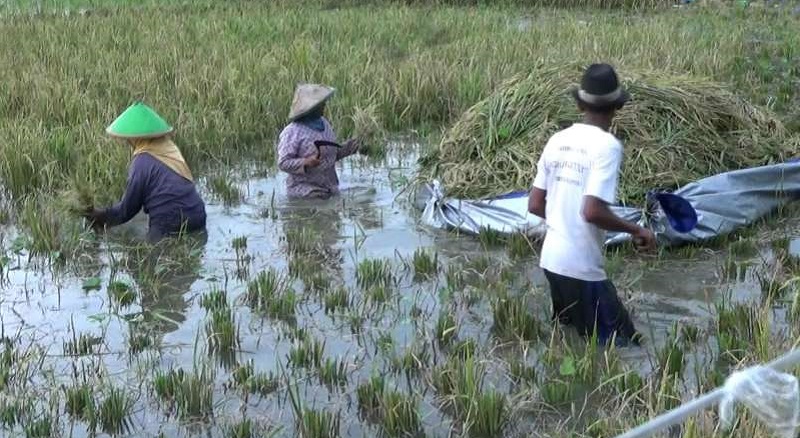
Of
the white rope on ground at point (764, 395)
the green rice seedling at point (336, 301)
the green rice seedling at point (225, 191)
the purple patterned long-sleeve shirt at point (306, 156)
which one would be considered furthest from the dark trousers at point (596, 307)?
the green rice seedling at point (225, 191)

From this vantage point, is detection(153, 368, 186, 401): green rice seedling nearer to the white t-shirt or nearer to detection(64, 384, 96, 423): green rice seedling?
detection(64, 384, 96, 423): green rice seedling

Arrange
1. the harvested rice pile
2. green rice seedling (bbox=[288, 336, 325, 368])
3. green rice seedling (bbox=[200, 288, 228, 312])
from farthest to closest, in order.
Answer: the harvested rice pile → green rice seedling (bbox=[200, 288, 228, 312]) → green rice seedling (bbox=[288, 336, 325, 368])

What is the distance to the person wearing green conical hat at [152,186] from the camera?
17.4 ft

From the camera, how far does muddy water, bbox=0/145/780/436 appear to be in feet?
11.6

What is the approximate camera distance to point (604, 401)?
340cm

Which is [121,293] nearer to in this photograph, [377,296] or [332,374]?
[377,296]

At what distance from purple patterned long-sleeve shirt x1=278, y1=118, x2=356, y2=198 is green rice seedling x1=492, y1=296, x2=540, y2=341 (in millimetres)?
2110

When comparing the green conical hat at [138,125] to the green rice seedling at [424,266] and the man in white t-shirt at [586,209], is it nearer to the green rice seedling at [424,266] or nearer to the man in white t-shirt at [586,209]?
the green rice seedling at [424,266]

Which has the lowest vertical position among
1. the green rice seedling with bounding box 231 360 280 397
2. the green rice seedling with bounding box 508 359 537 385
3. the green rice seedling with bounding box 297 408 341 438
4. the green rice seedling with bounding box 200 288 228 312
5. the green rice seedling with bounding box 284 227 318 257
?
the green rice seedling with bounding box 284 227 318 257

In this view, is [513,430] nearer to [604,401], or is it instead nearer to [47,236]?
[604,401]

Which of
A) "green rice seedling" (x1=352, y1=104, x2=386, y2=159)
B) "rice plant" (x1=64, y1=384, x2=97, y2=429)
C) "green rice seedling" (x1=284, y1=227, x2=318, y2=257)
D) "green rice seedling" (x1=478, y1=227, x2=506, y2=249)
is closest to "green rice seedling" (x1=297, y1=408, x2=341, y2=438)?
"rice plant" (x1=64, y1=384, x2=97, y2=429)

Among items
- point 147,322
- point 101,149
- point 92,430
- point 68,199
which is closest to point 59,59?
point 101,149

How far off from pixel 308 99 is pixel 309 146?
10.3 inches

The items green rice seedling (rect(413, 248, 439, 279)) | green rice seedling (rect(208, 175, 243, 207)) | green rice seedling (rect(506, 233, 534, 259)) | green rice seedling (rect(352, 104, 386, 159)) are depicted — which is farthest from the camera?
green rice seedling (rect(352, 104, 386, 159))
